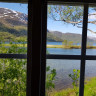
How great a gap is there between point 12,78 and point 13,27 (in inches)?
29.6

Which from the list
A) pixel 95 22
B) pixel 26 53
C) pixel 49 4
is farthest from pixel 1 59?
pixel 95 22

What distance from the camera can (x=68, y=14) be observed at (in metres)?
1.57

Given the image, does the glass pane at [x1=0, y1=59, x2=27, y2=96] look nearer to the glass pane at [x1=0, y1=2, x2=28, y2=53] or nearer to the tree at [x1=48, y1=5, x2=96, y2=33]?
the glass pane at [x1=0, y1=2, x2=28, y2=53]

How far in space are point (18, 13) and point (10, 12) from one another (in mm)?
119

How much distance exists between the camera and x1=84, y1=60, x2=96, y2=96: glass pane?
155 cm

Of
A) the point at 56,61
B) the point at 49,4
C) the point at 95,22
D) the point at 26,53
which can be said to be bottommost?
the point at 56,61

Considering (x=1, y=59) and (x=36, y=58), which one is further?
(x=1, y=59)

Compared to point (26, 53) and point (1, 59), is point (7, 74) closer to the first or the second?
point (1, 59)

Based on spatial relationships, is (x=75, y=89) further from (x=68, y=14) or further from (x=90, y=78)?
(x=68, y=14)

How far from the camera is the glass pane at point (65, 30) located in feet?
5.00

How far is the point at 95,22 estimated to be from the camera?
154cm

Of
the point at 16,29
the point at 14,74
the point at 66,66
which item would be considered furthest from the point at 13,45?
the point at 66,66

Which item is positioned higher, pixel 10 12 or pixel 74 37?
pixel 10 12

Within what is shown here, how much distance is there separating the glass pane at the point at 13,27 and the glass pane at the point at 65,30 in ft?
1.20
